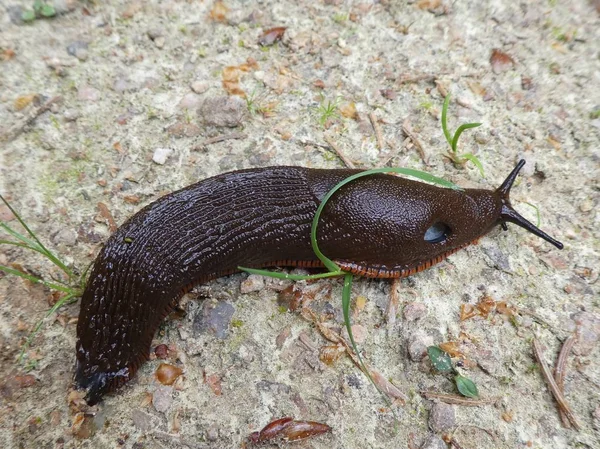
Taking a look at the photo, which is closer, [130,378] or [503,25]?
[130,378]

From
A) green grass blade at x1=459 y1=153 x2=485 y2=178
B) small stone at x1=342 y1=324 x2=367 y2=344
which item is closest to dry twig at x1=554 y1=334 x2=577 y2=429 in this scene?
small stone at x1=342 y1=324 x2=367 y2=344

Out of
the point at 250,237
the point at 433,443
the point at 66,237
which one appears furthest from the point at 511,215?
the point at 66,237

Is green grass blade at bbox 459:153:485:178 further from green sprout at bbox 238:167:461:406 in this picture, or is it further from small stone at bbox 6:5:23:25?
small stone at bbox 6:5:23:25

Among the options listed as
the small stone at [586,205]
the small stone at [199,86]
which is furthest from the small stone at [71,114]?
the small stone at [586,205]

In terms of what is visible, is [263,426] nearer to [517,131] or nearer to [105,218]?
[105,218]

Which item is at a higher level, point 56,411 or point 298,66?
point 298,66

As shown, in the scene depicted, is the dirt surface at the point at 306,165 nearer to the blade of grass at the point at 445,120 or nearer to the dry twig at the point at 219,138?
the dry twig at the point at 219,138

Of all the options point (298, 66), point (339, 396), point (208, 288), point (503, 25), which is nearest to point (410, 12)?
point (503, 25)
